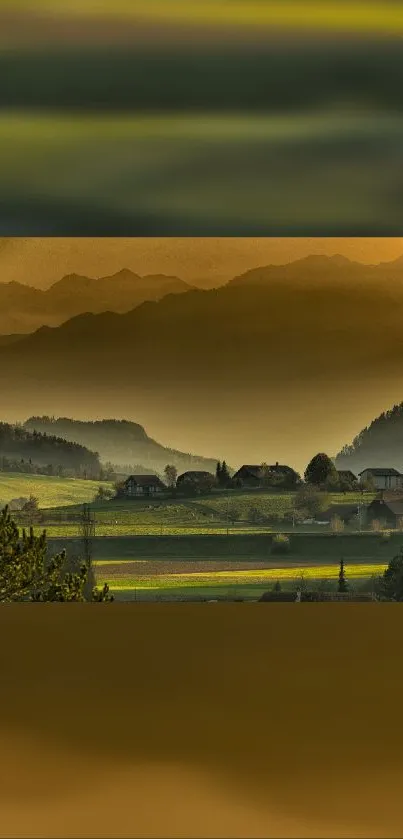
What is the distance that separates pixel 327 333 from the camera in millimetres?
7852

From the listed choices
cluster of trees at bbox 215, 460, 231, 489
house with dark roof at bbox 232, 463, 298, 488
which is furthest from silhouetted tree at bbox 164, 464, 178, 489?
house with dark roof at bbox 232, 463, 298, 488

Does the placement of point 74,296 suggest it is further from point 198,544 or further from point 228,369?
point 198,544

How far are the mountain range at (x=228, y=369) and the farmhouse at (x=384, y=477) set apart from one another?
256mm

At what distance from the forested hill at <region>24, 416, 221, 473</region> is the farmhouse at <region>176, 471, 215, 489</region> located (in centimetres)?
4

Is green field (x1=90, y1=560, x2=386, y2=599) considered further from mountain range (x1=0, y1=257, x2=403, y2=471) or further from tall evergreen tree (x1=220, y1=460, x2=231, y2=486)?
mountain range (x1=0, y1=257, x2=403, y2=471)

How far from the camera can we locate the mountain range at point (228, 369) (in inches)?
307

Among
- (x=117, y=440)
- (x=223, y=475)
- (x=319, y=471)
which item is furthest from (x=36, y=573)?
(x=319, y=471)

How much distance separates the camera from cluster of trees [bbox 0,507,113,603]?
308 inches
